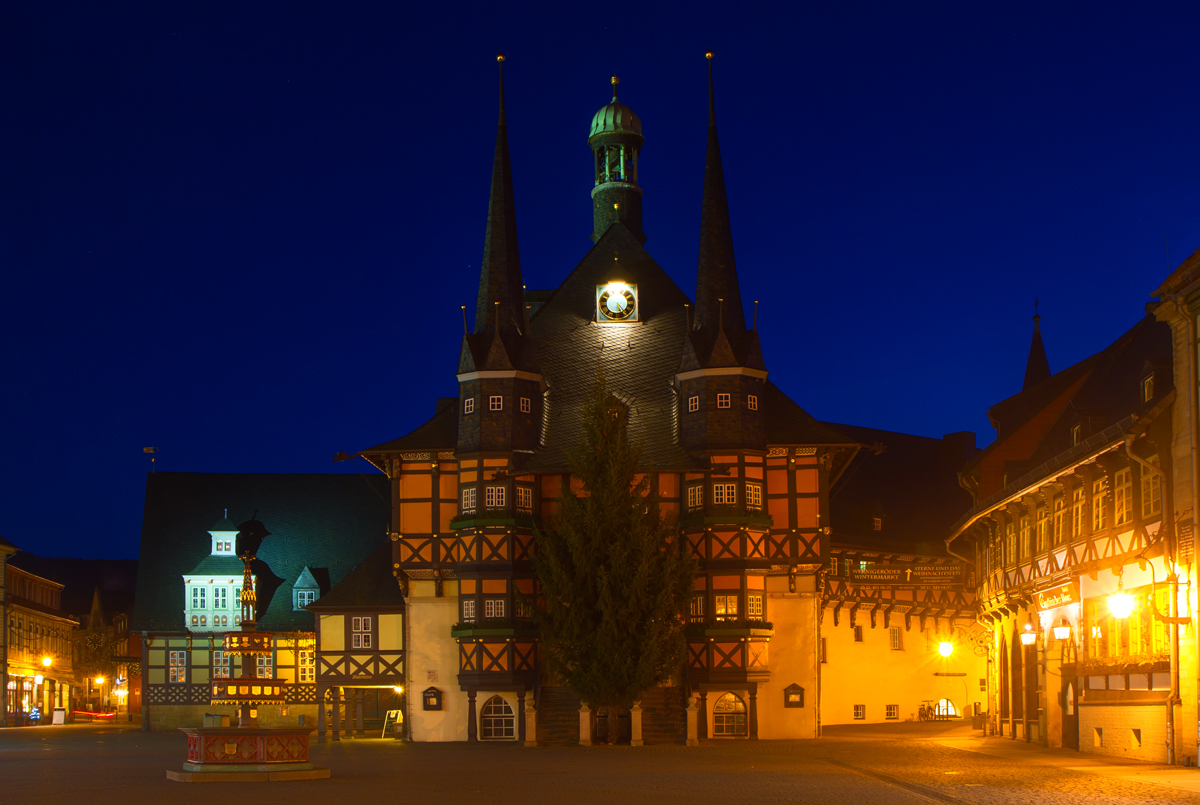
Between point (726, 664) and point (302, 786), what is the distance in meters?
20.9

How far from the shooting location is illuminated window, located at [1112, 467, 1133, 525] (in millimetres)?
30656

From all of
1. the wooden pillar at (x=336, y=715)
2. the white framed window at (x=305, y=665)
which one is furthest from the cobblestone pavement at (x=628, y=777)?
the white framed window at (x=305, y=665)

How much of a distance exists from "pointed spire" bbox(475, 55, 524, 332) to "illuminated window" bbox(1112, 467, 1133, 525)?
22.3 meters

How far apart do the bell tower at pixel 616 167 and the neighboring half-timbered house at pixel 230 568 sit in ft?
48.0

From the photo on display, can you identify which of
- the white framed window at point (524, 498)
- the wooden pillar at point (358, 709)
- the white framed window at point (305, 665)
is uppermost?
the white framed window at point (524, 498)

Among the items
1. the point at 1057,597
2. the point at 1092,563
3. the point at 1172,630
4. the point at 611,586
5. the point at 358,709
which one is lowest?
the point at 358,709

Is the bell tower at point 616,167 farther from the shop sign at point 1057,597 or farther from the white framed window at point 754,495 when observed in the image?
the shop sign at point 1057,597

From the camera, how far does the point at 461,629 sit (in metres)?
46.4

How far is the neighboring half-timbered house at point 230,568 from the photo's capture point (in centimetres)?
6181

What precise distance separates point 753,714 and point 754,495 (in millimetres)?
6551

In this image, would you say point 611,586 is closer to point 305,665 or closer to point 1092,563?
point 1092,563

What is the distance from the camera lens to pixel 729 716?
4628cm

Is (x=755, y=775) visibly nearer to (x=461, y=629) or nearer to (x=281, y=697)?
(x=281, y=697)

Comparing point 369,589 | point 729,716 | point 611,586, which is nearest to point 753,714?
point 729,716
